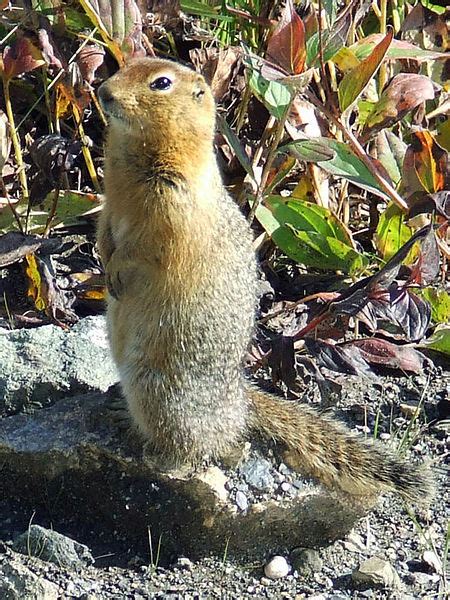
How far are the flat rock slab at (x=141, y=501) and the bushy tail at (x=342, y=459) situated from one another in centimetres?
8

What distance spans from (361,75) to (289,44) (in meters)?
0.35

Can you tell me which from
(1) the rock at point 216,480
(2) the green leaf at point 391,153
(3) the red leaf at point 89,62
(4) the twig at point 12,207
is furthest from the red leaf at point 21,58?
(1) the rock at point 216,480

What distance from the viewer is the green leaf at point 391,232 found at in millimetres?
4863

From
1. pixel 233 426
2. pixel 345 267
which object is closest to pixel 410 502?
pixel 233 426

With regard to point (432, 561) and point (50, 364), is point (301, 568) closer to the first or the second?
point (432, 561)

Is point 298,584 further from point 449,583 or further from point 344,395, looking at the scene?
point 344,395

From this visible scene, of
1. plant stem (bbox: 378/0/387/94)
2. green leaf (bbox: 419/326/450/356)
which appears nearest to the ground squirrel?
green leaf (bbox: 419/326/450/356)

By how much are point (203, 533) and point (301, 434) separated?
0.51 m

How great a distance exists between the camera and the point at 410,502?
12.6 feet

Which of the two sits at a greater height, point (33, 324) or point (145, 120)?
point (145, 120)

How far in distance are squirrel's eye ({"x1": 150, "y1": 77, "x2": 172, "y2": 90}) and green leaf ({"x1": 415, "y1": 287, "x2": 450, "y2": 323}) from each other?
5.58 feet

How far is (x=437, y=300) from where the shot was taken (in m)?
4.78

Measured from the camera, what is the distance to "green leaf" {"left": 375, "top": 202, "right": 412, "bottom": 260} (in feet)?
16.0

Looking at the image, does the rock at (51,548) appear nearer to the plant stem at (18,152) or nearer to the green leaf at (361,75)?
the plant stem at (18,152)
